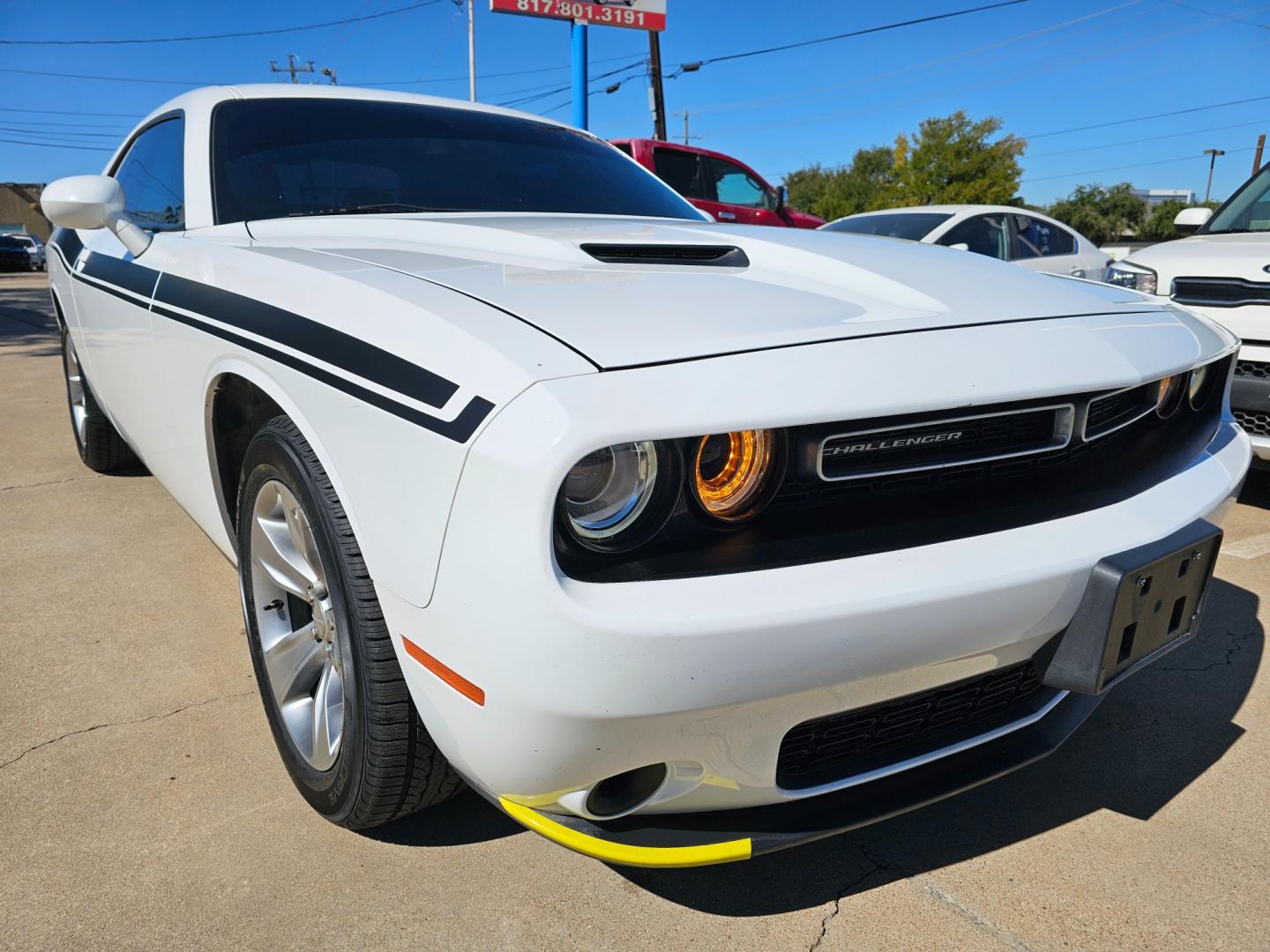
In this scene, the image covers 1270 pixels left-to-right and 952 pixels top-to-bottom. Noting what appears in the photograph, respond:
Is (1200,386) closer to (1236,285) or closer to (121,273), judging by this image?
(1236,285)

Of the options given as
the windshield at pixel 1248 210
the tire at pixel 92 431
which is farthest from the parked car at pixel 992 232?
the tire at pixel 92 431

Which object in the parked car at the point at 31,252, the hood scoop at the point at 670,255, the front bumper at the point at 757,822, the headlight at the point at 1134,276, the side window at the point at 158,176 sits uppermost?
the side window at the point at 158,176

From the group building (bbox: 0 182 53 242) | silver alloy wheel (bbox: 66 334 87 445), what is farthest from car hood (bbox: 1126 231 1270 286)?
building (bbox: 0 182 53 242)

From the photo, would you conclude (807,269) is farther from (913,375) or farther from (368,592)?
(368,592)

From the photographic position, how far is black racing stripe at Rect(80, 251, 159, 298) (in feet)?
7.74

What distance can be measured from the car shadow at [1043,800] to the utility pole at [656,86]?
18242 mm

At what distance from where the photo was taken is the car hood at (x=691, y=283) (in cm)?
129

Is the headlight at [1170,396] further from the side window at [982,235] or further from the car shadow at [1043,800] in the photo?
the side window at [982,235]

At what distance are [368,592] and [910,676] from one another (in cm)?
82

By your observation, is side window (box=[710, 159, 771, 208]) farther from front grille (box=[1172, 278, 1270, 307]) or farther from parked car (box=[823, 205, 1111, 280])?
front grille (box=[1172, 278, 1270, 307])

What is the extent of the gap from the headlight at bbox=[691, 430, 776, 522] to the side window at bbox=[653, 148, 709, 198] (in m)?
9.01

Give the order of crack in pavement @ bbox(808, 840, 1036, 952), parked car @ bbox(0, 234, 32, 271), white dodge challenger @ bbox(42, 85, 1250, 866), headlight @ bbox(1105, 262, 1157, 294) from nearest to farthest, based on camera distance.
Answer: white dodge challenger @ bbox(42, 85, 1250, 866) → crack in pavement @ bbox(808, 840, 1036, 952) → headlight @ bbox(1105, 262, 1157, 294) → parked car @ bbox(0, 234, 32, 271)

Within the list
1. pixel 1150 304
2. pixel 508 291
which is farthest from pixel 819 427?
pixel 1150 304

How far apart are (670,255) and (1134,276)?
3.48 m
